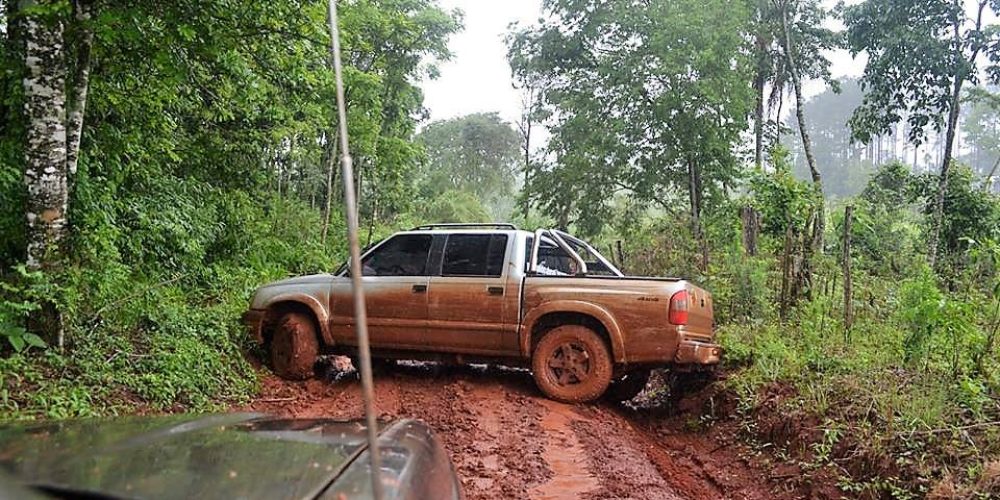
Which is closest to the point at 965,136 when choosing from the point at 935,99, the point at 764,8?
the point at 764,8

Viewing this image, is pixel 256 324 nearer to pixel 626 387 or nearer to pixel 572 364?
pixel 572 364

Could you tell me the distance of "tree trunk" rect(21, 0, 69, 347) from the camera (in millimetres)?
4766

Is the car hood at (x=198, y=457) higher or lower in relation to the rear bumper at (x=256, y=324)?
higher

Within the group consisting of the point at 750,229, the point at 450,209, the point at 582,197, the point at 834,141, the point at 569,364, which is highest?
the point at 834,141

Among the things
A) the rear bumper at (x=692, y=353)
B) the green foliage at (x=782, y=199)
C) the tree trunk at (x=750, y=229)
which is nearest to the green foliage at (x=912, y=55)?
the tree trunk at (x=750, y=229)

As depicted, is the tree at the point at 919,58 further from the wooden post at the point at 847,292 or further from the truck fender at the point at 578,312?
the truck fender at the point at 578,312

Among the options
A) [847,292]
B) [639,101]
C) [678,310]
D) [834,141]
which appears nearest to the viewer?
[678,310]

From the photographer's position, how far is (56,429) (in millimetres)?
1871

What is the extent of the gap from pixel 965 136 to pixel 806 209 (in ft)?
156

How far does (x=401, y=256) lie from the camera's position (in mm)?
6844

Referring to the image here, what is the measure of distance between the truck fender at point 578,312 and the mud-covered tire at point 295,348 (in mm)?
2449

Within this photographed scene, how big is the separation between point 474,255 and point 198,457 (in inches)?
197

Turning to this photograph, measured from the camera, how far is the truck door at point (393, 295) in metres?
6.55

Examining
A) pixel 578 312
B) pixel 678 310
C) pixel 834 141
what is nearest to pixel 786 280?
pixel 678 310
